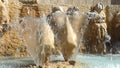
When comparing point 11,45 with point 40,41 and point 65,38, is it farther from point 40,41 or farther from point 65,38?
point 40,41

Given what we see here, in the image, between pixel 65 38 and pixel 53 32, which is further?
pixel 53 32

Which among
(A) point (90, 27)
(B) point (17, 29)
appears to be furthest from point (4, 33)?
(A) point (90, 27)

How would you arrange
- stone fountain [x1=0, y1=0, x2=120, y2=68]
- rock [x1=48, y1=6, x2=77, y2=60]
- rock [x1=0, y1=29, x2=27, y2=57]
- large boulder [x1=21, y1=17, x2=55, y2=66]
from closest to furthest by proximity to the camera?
1. large boulder [x1=21, y1=17, x2=55, y2=66]
2. stone fountain [x1=0, y1=0, x2=120, y2=68]
3. rock [x1=48, y1=6, x2=77, y2=60]
4. rock [x1=0, y1=29, x2=27, y2=57]

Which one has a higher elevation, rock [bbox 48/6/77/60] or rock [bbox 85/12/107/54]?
rock [bbox 48/6/77/60]

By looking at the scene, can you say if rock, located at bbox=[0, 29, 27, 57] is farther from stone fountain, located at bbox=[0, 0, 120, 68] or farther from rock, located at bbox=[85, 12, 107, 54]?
rock, located at bbox=[85, 12, 107, 54]

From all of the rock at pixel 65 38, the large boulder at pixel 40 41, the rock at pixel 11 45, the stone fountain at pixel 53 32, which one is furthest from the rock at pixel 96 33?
the large boulder at pixel 40 41

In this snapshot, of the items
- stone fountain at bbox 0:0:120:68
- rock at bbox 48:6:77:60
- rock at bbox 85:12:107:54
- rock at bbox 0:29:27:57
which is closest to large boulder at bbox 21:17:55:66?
stone fountain at bbox 0:0:120:68

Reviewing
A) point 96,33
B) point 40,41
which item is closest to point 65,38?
point 40,41

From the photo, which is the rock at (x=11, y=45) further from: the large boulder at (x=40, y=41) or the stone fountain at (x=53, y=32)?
A: the large boulder at (x=40, y=41)

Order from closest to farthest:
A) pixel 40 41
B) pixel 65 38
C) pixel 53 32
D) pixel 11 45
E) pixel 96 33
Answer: pixel 40 41
pixel 65 38
pixel 53 32
pixel 11 45
pixel 96 33

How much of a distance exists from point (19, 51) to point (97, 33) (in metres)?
2.27

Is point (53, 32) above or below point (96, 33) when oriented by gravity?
above

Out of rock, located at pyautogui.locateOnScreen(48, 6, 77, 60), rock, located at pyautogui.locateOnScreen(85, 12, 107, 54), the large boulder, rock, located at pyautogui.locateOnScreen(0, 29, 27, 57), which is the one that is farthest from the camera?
rock, located at pyautogui.locateOnScreen(85, 12, 107, 54)

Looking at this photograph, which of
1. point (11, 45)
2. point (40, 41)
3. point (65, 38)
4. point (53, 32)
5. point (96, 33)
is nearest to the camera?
point (40, 41)
